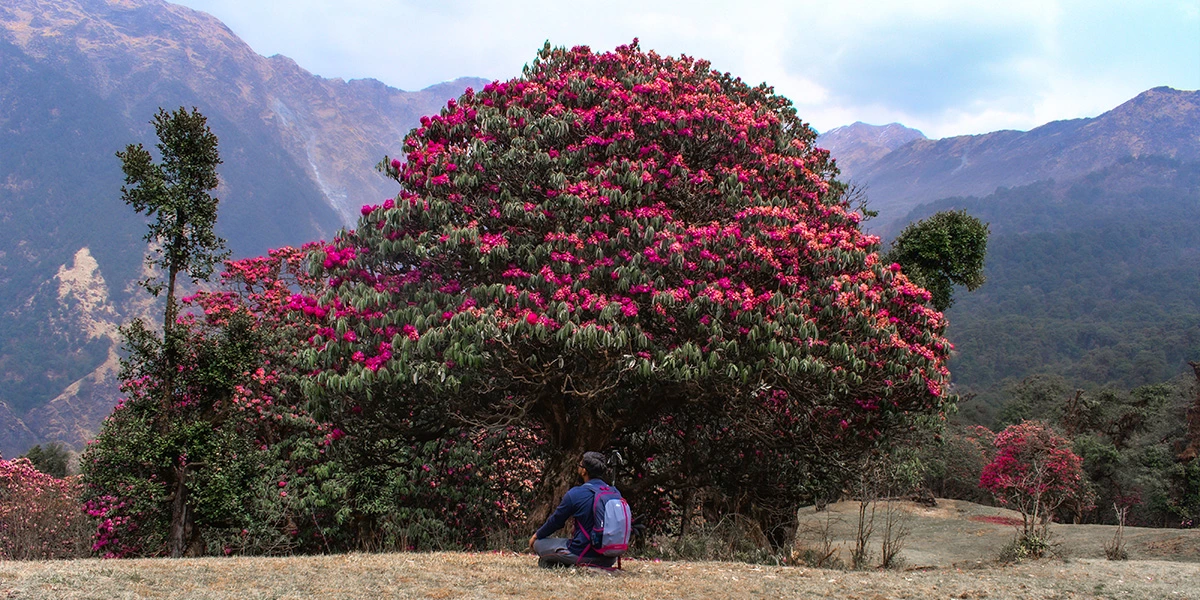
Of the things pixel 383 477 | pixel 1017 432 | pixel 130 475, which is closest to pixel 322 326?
pixel 383 477

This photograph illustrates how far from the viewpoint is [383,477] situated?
13219 millimetres

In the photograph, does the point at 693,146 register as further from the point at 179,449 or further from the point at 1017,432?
the point at 1017,432

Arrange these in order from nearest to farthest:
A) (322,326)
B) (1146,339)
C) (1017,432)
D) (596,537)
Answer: (596,537) < (322,326) < (1017,432) < (1146,339)

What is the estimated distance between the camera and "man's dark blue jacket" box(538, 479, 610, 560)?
7.11 metres

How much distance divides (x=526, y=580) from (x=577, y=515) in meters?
0.71

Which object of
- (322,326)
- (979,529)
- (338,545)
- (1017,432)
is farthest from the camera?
(1017,432)

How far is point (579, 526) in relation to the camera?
291 inches

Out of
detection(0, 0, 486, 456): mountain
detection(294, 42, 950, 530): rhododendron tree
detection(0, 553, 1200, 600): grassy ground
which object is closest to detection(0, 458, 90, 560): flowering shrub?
detection(294, 42, 950, 530): rhododendron tree

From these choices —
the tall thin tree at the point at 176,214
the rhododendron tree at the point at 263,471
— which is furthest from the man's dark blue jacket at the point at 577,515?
the tall thin tree at the point at 176,214

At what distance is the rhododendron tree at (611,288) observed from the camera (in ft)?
31.5

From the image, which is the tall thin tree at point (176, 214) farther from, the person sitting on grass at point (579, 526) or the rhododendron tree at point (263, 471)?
the person sitting on grass at point (579, 526)

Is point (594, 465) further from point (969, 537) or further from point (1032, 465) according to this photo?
point (1032, 465)

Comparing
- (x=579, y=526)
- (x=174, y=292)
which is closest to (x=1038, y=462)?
(x=579, y=526)

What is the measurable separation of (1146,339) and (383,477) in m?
104
